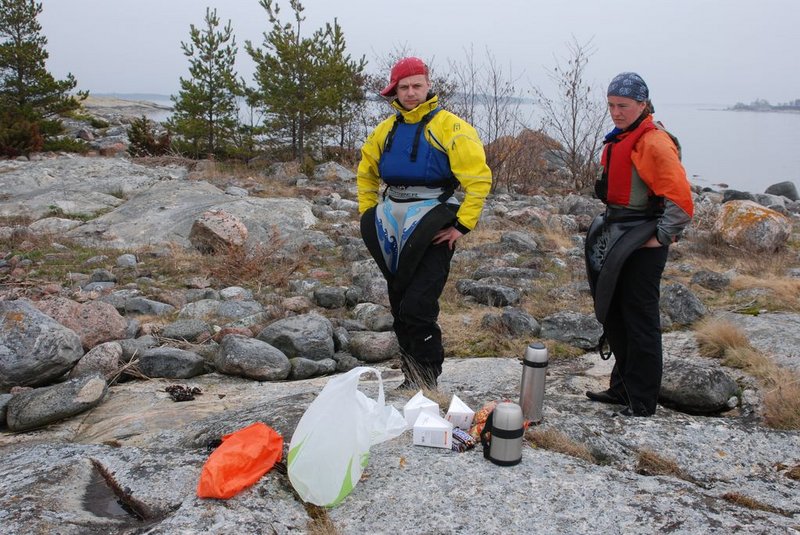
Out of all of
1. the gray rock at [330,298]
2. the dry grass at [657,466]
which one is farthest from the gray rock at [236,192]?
the dry grass at [657,466]

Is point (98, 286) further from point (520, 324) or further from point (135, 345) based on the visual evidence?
point (520, 324)

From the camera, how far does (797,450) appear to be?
3318 millimetres

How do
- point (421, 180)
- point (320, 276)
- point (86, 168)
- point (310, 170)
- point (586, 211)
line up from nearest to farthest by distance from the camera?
point (421, 180) → point (320, 276) → point (586, 211) → point (86, 168) → point (310, 170)

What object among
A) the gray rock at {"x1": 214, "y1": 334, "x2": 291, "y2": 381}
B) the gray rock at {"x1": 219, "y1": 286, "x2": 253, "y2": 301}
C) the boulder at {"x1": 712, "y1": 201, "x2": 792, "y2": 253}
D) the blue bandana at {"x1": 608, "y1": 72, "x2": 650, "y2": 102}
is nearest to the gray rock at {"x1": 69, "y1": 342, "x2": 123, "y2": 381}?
the gray rock at {"x1": 214, "y1": 334, "x2": 291, "y2": 381}

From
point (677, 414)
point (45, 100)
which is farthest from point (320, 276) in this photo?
point (45, 100)

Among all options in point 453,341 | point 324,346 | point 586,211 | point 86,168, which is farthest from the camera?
point 86,168

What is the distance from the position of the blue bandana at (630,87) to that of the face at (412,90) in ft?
3.28

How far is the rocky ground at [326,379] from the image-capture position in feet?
8.36

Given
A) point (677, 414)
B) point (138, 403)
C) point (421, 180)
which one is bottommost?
point (138, 403)

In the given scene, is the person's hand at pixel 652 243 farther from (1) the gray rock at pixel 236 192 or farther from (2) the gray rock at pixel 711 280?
(1) the gray rock at pixel 236 192

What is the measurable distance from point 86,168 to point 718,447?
1397 cm

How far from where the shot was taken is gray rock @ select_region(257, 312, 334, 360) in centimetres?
527

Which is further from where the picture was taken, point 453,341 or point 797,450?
point 453,341

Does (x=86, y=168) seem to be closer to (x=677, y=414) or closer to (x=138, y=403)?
(x=138, y=403)
